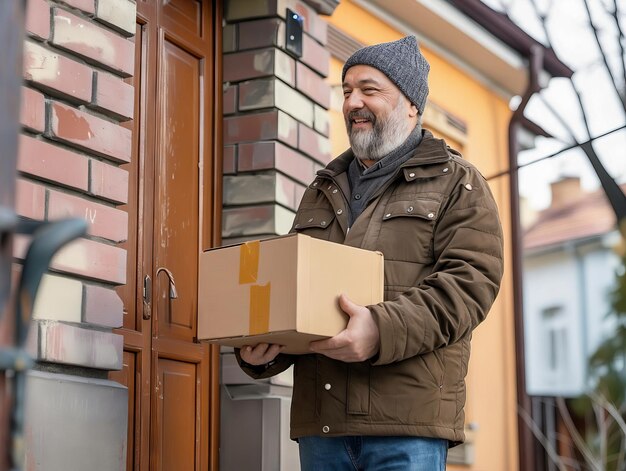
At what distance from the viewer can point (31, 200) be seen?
3486mm

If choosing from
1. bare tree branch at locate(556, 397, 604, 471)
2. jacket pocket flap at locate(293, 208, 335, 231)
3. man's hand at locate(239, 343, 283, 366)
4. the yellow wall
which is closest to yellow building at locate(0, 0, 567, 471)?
jacket pocket flap at locate(293, 208, 335, 231)

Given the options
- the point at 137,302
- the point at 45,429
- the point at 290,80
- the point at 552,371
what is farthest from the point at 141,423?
the point at 552,371

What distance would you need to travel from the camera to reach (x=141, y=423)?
13.5 feet

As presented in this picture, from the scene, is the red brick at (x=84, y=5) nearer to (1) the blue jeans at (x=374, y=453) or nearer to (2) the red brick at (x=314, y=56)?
(2) the red brick at (x=314, y=56)

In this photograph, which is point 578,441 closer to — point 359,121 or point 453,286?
point 359,121

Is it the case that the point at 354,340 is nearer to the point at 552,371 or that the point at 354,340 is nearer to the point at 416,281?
the point at 416,281

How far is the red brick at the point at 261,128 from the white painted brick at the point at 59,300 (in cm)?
138

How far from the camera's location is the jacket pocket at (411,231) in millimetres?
3355

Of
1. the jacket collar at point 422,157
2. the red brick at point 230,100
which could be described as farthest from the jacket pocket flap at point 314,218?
the red brick at point 230,100

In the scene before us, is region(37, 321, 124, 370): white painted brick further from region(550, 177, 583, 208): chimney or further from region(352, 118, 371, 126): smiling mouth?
region(550, 177, 583, 208): chimney

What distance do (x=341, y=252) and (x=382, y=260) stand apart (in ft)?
0.54

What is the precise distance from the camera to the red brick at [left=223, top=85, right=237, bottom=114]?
16.0 ft

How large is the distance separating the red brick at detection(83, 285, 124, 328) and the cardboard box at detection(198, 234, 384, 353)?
19.4 inches

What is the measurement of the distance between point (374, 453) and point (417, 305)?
1.35 feet
